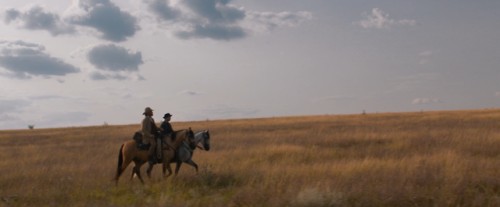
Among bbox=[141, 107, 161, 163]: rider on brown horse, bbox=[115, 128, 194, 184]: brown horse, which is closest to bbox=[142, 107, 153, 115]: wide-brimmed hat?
bbox=[141, 107, 161, 163]: rider on brown horse

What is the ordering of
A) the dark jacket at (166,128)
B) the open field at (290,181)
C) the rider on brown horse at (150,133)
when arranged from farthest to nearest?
the dark jacket at (166,128) → the rider on brown horse at (150,133) → the open field at (290,181)

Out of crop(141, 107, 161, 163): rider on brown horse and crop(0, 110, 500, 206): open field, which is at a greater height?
crop(141, 107, 161, 163): rider on brown horse

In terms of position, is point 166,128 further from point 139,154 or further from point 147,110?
point 139,154

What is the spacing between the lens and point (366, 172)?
1264 centimetres

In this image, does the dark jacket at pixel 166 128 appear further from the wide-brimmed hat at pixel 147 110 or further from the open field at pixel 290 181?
the open field at pixel 290 181

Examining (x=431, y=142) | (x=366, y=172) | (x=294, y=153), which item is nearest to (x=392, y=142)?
(x=431, y=142)

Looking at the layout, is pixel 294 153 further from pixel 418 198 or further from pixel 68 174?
pixel 418 198

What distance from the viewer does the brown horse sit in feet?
43.0

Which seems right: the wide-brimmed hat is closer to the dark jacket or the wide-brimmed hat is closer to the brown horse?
the dark jacket

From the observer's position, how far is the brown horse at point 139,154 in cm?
1309

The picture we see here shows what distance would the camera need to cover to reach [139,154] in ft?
43.0

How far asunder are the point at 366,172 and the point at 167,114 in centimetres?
561

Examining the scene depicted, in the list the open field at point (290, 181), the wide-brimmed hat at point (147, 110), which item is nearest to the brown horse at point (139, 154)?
the open field at point (290, 181)

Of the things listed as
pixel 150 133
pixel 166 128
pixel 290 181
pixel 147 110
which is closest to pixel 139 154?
pixel 150 133
